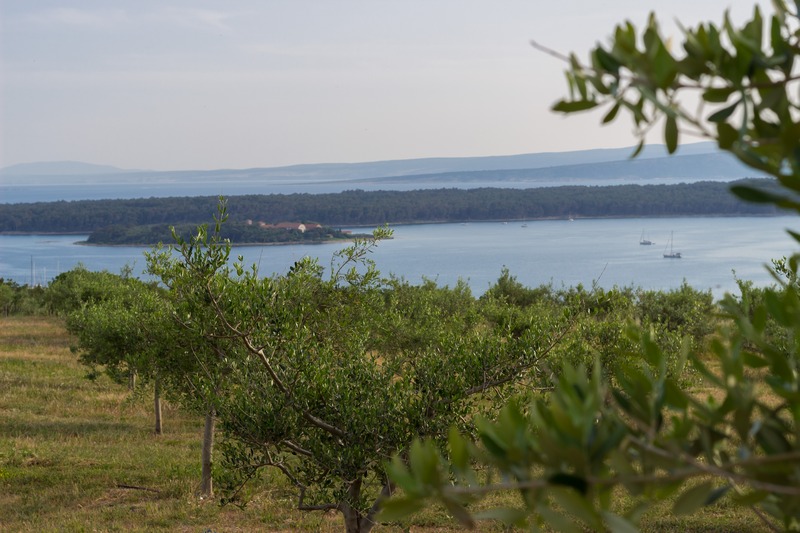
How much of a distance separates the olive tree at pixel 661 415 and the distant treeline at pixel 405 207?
257ft

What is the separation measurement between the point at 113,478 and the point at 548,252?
64940mm

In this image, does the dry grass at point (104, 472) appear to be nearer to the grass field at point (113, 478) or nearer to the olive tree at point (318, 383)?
the grass field at point (113, 478)

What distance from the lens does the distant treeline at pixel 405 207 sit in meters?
84.8

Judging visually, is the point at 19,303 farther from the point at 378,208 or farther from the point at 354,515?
the point at 378,208

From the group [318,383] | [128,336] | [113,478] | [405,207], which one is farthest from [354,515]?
[405,207]

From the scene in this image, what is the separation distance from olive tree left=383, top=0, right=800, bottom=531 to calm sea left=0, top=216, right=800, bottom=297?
3794 cm

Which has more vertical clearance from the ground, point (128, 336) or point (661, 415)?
point (661, 415)

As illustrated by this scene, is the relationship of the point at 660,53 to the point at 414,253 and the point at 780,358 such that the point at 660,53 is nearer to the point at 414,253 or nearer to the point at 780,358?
the point at 780,358

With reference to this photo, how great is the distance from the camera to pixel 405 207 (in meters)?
94.7

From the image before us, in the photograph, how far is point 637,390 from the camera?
1477 mm

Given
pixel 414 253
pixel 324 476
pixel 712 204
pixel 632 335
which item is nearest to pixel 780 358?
pixel 632 335

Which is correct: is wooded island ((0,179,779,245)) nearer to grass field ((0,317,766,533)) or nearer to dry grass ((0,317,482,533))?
Answer: dry grass ((0,317,482,533))

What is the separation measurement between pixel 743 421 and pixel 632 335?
19.0 inches

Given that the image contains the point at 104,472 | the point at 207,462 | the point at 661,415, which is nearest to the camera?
the point at 661,415
